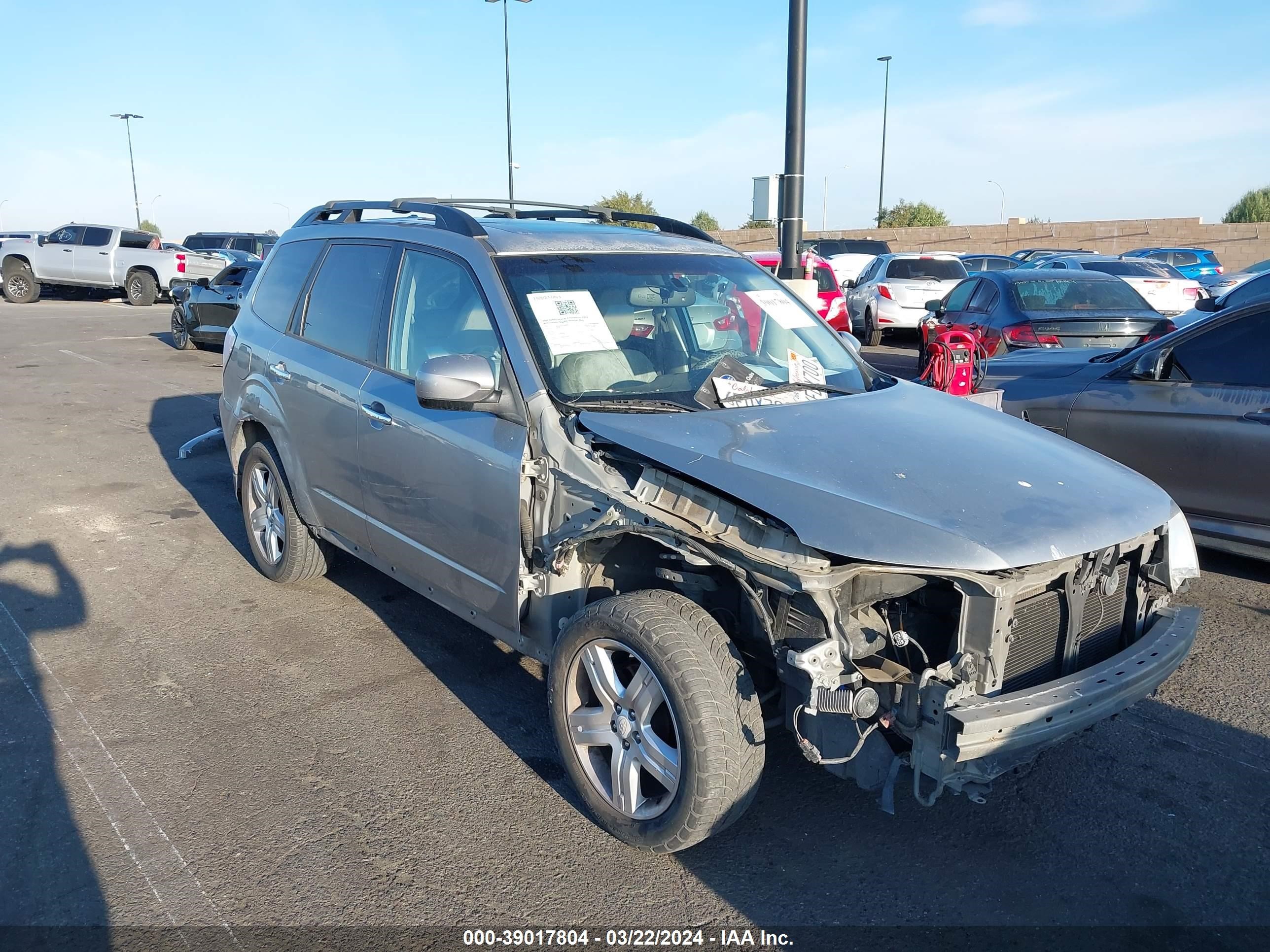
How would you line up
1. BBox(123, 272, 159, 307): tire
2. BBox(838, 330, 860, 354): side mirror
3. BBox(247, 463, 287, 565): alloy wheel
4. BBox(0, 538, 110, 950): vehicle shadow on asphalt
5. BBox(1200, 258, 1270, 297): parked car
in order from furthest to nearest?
BBox(123, 272, 159, 307): tire, BBox(1200, 258, 1270, 297): parked car, BBox(247, 463, 287, 565): alloy wheel, BBox(838, 330, 860, 354): side mirror, BBox(0, 538, 110, 950): vehicle shadow on asphalt

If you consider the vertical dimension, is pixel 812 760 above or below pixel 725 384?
below

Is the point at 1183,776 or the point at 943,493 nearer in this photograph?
the point at 943,493

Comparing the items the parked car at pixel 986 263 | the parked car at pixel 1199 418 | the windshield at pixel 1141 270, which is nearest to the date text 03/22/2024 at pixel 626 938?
the parked car at pixel 1199 418

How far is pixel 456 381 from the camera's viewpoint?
137 inches

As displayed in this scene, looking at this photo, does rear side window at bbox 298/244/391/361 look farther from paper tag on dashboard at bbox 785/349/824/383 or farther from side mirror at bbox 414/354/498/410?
paper tag on dashboard at bbox 785/349/824/383

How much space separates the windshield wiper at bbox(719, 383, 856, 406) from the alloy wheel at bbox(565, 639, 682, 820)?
1057 mm

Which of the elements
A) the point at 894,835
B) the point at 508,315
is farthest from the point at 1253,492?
the point at 508,315

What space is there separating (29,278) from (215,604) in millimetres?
26743

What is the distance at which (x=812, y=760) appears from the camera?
113 inches

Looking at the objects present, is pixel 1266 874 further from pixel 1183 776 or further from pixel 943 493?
pixel 943 493

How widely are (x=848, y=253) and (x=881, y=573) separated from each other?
22136mm

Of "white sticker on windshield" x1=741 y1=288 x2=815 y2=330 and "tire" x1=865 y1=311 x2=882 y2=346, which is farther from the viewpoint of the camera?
"tire" x1=865 y1=311 x2=882 y2=346

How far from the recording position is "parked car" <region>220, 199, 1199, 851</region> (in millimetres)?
2795

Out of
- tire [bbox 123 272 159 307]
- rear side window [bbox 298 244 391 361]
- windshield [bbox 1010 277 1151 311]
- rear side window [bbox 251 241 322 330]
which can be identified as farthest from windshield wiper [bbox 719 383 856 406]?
tire [bbox 123 272 159 307]
